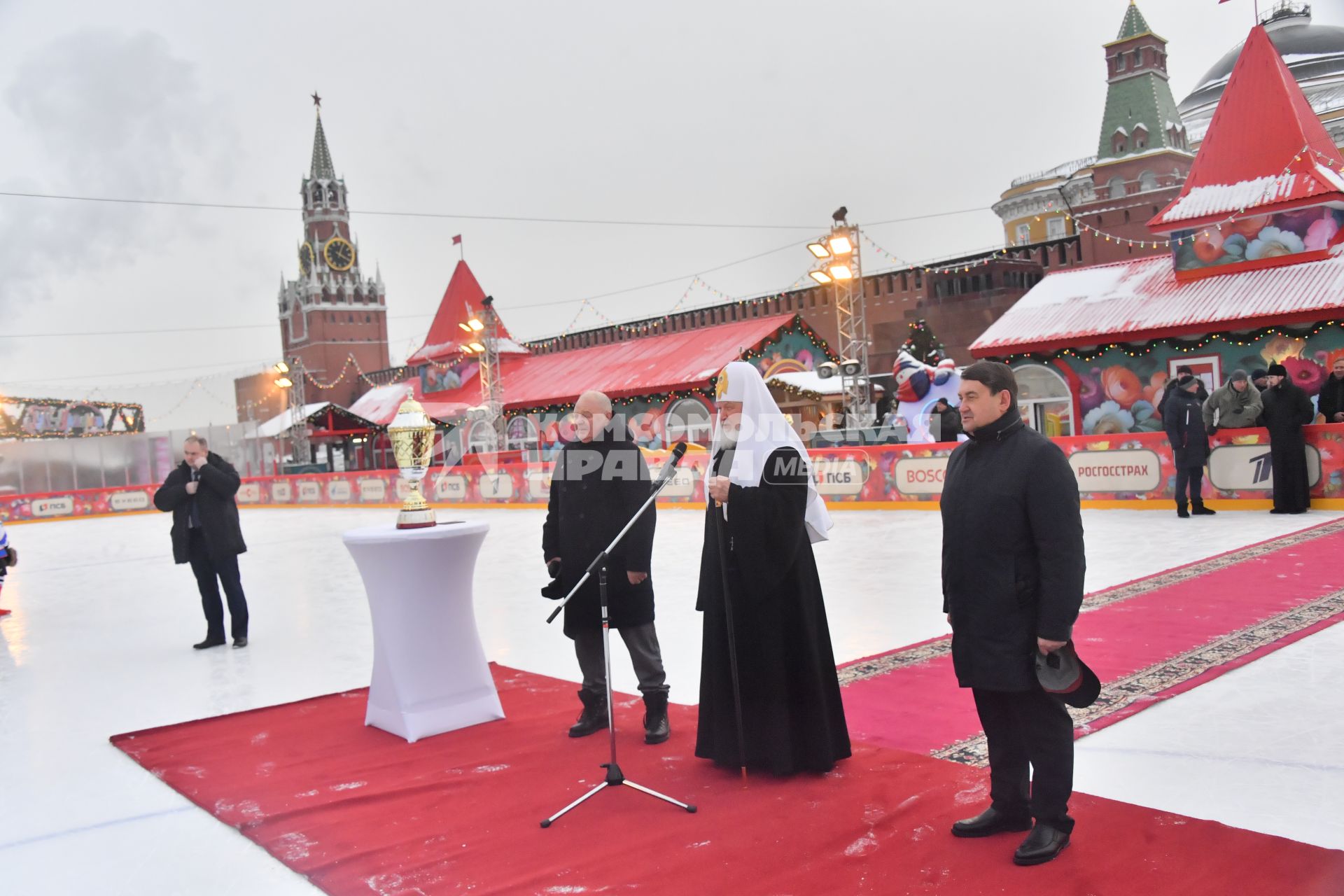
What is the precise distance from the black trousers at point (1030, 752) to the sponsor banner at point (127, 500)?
88.6ft

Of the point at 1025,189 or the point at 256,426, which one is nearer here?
the point at 256,426

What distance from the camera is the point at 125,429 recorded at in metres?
38.0

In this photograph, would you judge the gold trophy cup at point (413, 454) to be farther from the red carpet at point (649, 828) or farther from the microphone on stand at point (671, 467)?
the microphone on stand at point (671, 467)

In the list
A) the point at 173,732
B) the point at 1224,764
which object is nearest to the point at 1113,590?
the point at 1224,764

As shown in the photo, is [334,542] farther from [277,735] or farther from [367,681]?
[277,735]

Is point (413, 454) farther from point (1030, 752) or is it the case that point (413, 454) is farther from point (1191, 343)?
point (1191, 343)


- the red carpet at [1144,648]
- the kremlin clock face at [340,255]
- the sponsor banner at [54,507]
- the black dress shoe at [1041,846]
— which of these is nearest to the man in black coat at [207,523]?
the red carpet at [1144,648]

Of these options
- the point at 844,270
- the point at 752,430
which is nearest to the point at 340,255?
the point at 844,270

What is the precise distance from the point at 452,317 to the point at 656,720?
96.2 feet

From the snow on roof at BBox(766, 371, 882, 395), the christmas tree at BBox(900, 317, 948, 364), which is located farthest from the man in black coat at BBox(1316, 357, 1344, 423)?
the snow on roof at BBox(766, 371, 882, 395)

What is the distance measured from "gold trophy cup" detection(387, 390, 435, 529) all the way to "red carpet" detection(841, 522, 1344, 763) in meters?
2.02

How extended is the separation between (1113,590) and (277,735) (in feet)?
16.3

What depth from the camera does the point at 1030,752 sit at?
273 cm

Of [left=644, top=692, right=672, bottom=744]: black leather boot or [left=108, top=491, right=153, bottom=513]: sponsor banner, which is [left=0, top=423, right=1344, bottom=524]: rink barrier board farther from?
[left=108, top=491, right=153, bottom=513]: sponsor banner
